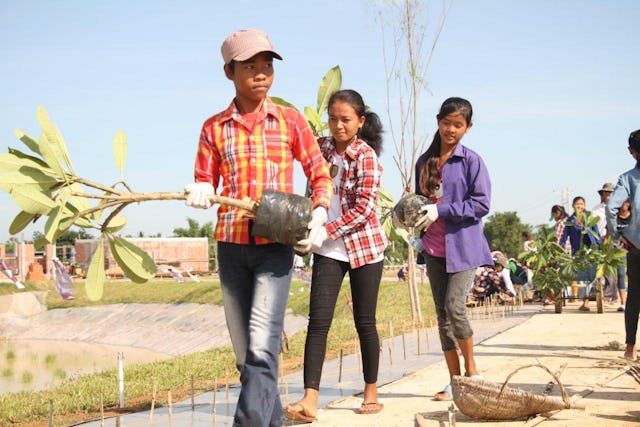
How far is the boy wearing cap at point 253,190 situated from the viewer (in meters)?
3.27

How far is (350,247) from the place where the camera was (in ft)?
14.5

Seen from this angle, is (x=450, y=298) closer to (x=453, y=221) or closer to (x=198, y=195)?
(x=453, y=221)

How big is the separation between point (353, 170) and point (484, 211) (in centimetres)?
73

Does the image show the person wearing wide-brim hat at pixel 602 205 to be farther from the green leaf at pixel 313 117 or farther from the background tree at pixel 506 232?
the background tree at pixel 506 232

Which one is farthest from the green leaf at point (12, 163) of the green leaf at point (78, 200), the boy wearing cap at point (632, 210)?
the boy wearing cap at point (632, 210)

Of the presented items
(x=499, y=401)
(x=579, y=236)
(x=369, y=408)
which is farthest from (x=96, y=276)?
(x=579, y=236)

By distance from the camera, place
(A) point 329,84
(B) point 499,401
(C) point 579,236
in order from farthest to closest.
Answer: (C) point 579,236
(A) point 329,84
(B) point 499,401

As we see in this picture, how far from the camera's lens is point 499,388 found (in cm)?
407

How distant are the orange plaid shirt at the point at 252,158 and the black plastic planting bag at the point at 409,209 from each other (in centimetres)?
103

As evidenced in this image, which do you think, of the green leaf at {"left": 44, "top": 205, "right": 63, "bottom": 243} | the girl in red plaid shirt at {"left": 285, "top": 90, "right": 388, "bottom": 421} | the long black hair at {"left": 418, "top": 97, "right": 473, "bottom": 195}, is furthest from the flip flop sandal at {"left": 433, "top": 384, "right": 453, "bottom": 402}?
the green leaf at {"left": 44, "top": 205, "right": 63, "bottom": 243}

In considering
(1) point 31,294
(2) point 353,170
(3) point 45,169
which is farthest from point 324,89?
(1) point 31,294

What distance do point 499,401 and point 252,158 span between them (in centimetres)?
165

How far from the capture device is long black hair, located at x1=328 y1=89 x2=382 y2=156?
449 centimetres

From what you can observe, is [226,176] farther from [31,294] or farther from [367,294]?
[31,294]
